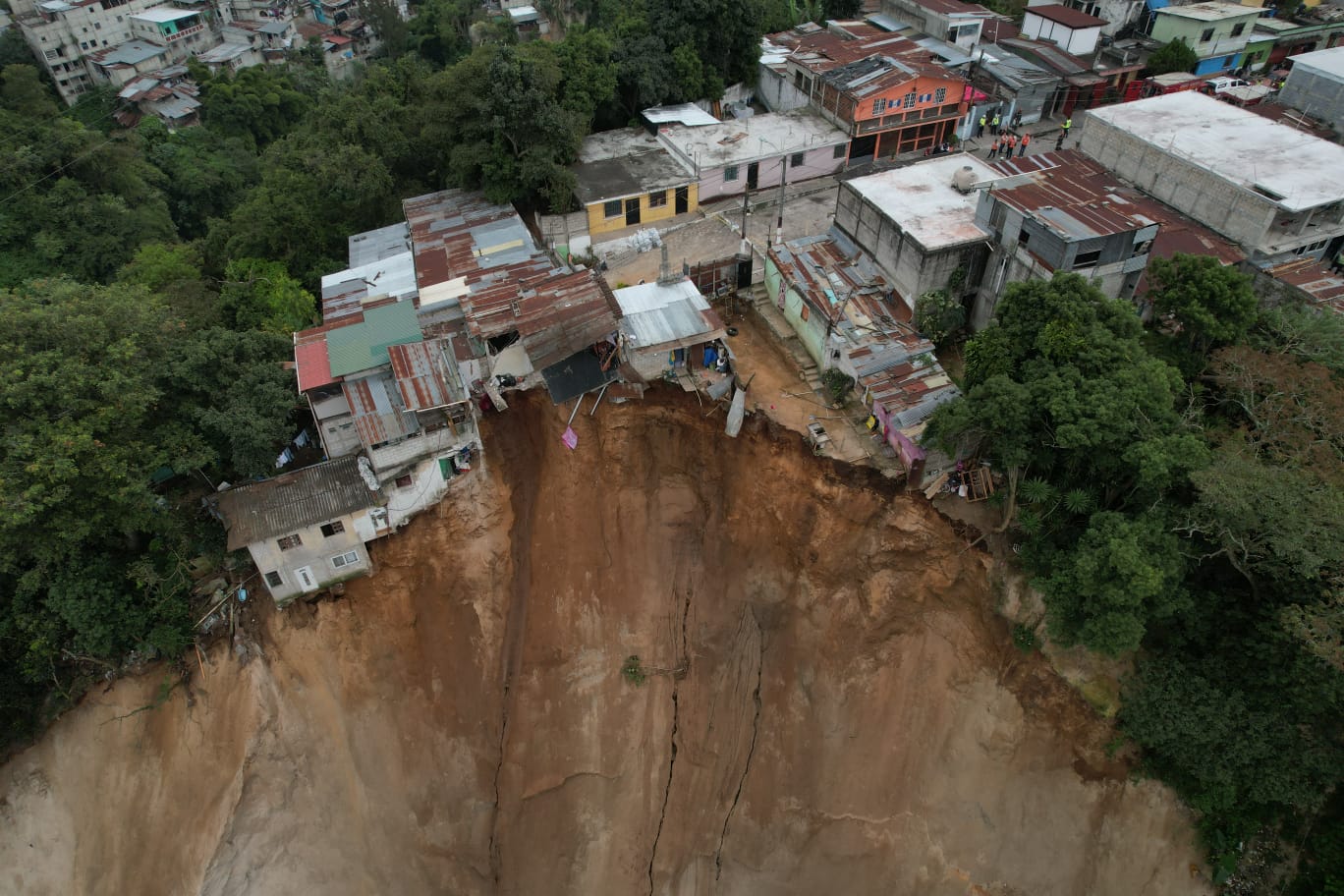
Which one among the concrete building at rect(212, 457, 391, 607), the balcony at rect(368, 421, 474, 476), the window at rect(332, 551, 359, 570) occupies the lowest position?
the window at rect(332, 551, 359, 570)

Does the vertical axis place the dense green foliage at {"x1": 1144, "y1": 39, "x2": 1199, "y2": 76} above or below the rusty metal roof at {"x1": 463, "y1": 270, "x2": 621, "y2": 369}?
above

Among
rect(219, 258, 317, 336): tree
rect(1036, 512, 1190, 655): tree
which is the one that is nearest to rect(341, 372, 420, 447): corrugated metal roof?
rect(219, 258, 317, 336): tree

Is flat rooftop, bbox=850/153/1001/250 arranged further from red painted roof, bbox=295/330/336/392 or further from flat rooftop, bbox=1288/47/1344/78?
red painted roof, bbox=295/330/336/392

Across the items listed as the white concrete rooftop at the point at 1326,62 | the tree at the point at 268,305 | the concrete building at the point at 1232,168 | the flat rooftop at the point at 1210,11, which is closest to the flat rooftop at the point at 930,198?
the concrete building at the point at 1232,168

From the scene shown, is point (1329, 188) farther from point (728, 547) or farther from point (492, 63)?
point (492, 63)

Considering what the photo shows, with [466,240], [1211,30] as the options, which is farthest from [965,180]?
[1211,30]
